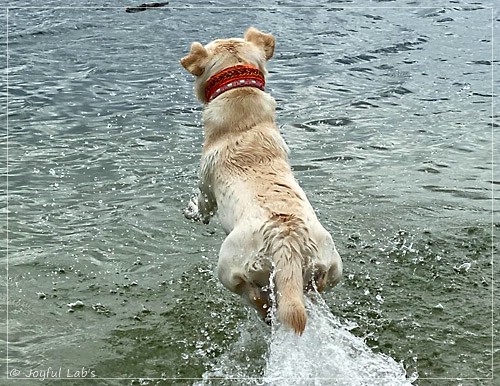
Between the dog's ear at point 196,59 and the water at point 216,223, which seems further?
the dog's ear at point 196,59

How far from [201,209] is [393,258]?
176 cm

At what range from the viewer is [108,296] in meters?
5.98

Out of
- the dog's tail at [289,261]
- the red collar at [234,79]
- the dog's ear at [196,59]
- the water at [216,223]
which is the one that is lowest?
the water at [216,223]

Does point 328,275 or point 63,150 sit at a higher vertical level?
point 328,275

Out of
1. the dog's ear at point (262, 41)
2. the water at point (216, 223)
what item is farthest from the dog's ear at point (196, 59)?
the water at point (216, 223)

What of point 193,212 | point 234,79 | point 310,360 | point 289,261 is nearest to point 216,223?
point 193,212

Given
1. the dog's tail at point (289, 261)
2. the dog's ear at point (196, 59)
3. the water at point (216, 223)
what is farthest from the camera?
the dog's ear at point (196, 59)

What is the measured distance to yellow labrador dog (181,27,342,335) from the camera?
426 cm

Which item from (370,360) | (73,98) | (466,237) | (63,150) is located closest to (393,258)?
(466,237)

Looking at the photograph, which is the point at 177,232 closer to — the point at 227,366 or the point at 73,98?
the point at 227,366

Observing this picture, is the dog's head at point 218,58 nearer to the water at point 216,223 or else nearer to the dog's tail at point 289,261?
the water at point 216,223

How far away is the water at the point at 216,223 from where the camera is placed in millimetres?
5215

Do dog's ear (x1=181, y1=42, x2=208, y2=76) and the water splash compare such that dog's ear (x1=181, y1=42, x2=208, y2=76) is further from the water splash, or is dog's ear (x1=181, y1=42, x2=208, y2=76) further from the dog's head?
the water splash

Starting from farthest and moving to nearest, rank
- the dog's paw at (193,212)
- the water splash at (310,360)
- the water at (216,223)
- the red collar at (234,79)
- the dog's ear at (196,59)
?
the dog's paw at (193,212) < the dog's ear at (196,59) < the red collar at (234,79) < the water at (216,223) < the water splash at (310,360)
